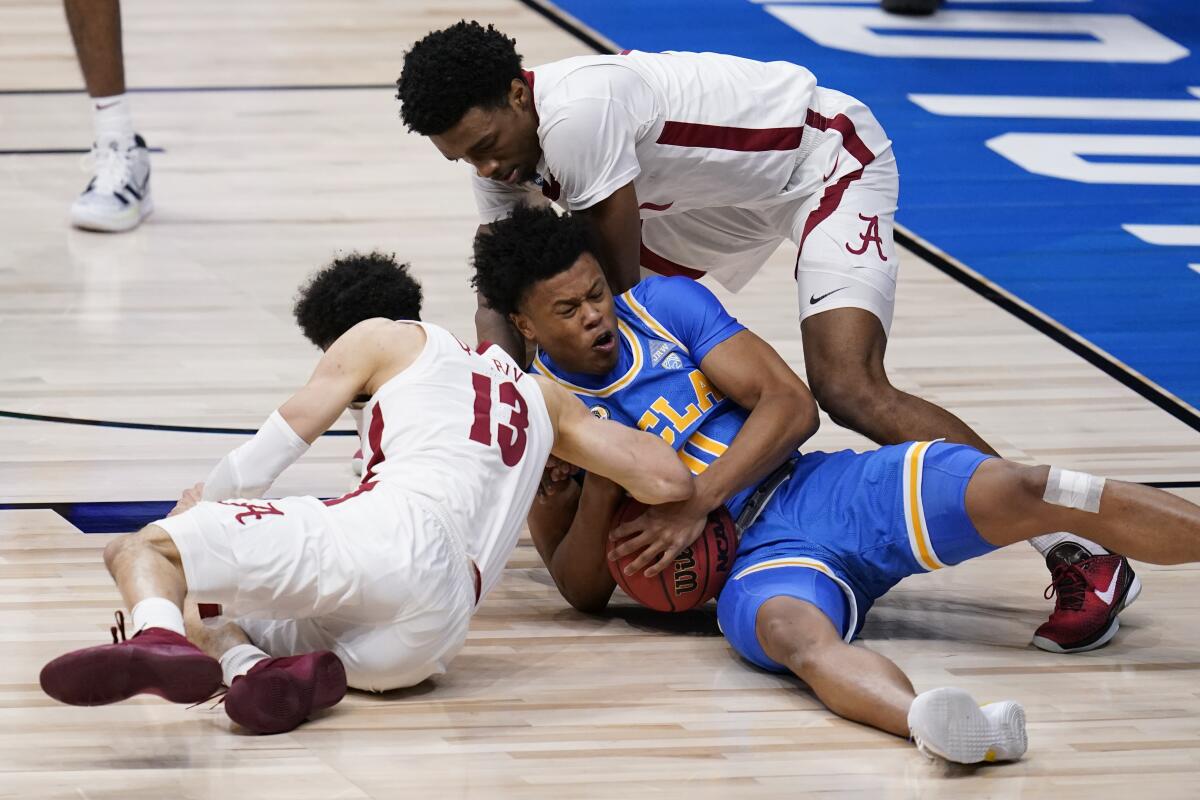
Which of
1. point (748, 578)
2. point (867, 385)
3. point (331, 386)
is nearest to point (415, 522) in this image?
point (331, 386)

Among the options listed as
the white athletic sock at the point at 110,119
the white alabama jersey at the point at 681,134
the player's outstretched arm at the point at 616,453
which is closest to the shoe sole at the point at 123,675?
the player's outstretched arm at the point at 616,453

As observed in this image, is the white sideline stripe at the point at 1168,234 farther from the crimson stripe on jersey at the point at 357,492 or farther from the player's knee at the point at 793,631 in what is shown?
the crimson stripe on jersey at the point at 357,492

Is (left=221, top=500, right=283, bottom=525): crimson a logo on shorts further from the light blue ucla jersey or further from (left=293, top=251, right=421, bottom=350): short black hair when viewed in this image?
the light blue ucla jersey

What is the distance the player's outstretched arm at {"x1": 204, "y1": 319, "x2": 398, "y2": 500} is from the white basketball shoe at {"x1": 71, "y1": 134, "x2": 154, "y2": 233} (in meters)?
3.53

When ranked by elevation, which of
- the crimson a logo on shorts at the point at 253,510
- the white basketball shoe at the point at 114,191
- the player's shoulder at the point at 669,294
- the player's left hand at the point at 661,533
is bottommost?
the white basketball shoe at the point at 114,191

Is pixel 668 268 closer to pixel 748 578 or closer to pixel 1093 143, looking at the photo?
pixel 748 578

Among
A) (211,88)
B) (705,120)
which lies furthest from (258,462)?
(211,88)

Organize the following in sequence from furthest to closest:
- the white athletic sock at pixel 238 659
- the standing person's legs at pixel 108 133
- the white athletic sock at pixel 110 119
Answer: the white athletic sock at pixel 110 119
the standing person's legs at pixel 108 133
the white athletic sock at pixel 238 659

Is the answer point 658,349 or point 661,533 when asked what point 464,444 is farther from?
point 658,349

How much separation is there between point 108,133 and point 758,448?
→ 13.1 feet

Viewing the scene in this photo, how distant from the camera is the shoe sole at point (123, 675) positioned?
2.90m

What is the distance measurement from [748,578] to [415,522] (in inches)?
28.4

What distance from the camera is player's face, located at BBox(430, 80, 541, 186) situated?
13.4 feet

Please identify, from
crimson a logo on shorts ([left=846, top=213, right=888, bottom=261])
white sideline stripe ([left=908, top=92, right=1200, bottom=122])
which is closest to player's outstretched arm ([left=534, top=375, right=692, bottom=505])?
crimson a logo on shorts ([left=846, top=213, right=888, bottom=261])
